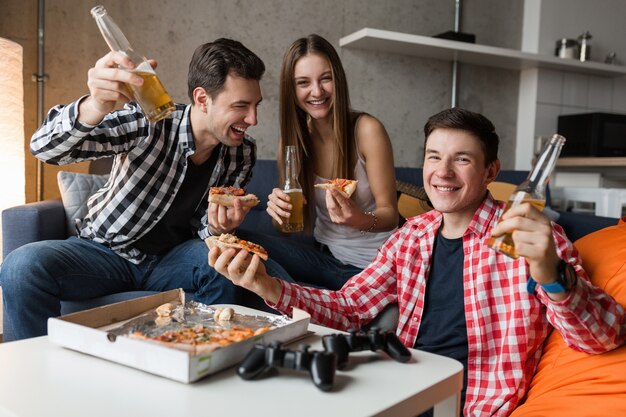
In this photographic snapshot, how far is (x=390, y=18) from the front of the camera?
3969 mm

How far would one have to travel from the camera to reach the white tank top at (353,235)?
2178 millimetres

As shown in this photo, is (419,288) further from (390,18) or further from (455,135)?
(390,18)

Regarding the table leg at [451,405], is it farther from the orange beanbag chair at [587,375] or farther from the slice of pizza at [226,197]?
the slice of pizza at [226,197]

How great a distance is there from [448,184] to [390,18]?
2.91m

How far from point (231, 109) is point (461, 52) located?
8.10ft

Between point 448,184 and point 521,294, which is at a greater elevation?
point 448,184

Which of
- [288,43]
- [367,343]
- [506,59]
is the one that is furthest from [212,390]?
[506,59]

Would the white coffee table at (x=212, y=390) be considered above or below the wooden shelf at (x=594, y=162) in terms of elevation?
below

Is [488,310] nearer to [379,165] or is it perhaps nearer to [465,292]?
[465,292]

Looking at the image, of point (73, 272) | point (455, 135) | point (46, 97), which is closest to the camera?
point (455, 135)

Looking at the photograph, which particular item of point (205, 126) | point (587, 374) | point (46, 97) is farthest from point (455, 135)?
point (46, 97)

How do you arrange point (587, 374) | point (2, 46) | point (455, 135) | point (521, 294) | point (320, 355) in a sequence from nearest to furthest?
point (320, 355) < point (587, 374) < point (521, 294) < point (455, 135) < point (2, 46)

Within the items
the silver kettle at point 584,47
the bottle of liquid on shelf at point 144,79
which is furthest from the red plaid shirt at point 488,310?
the silver kettle at point 584,47

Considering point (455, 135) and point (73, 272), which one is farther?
point (73, 272)
